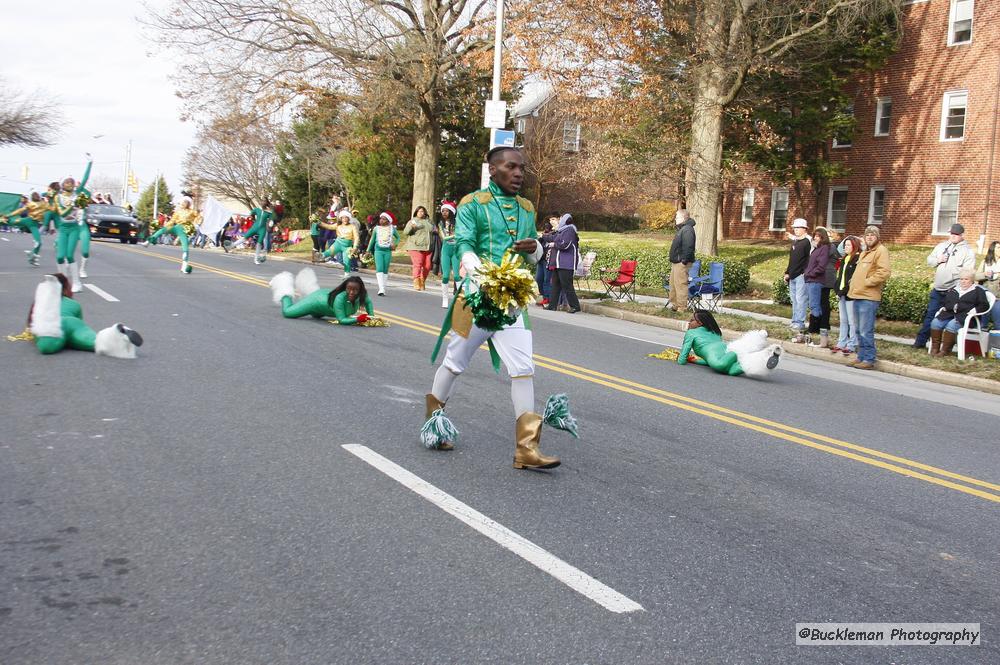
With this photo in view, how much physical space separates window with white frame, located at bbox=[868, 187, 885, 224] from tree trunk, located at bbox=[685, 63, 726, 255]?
11793 mm

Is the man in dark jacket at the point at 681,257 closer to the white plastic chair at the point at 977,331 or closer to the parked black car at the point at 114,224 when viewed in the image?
the white plastic chair at the point at 977,331

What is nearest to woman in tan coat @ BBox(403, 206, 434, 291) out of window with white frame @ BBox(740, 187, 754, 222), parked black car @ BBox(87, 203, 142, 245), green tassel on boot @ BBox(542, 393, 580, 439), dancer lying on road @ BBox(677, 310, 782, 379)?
dancer lying on road @ BBox(677, 310, 782, 379)

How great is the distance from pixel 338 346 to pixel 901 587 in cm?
776

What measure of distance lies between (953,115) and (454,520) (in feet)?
107

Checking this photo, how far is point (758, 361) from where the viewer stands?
10703 millimetres

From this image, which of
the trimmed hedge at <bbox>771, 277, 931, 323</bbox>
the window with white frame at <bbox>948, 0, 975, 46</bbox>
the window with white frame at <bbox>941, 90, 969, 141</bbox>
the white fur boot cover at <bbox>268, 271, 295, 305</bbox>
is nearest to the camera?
the white fur boot cover at <bbox>268, 271, 295, 305</bbox>

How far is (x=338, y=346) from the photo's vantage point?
36.2 ft

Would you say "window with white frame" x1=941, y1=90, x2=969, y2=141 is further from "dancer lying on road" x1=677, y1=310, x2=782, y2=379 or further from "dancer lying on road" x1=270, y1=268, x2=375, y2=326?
"dancer lying on road" x1=270, y1=268, x2=375, y2=326

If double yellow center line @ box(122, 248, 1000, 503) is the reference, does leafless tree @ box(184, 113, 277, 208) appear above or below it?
above

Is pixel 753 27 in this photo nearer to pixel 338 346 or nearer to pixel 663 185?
pixel 663 185

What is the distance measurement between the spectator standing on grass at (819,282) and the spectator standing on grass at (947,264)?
145 cm

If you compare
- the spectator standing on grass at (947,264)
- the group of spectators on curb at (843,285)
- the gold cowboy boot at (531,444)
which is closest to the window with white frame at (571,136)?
the group of spectators on curb at (843,285)

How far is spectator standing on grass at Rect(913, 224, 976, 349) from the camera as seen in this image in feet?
45.9

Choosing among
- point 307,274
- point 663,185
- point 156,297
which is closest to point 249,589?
point 307,274
